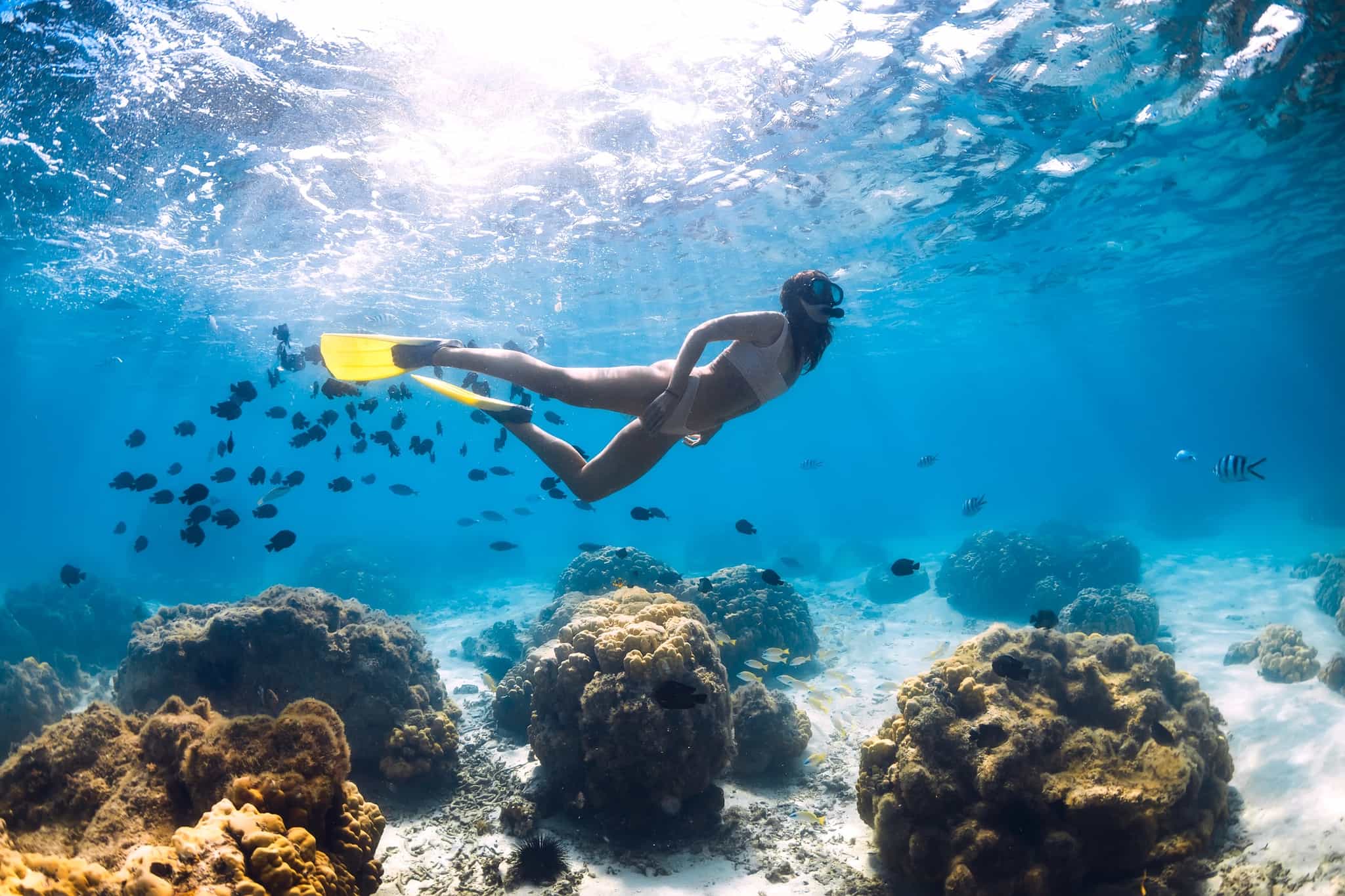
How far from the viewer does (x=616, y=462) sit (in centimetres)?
589

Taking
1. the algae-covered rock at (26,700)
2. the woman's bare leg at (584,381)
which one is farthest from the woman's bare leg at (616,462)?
the algae-covered rock at (26,700)

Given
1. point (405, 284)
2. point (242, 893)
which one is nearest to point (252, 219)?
point (405, 284)

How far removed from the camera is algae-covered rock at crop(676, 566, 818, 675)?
11438 mm

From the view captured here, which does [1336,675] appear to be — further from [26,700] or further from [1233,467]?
[26,700]

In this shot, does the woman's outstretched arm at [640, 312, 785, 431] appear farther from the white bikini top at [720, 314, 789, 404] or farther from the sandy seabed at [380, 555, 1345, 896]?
the sandy seabed at [380, 555, 1345, 896]

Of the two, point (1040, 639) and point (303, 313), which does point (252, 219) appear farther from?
point (1040, 639)

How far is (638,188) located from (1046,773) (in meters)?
14.8

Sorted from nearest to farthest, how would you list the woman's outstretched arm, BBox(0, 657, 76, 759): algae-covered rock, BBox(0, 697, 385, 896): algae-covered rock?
BBox(0, 697, 385, 896): algae-covered rock → the woman's outstretched arm → BBox(0, 657, 76, 759): algae-covered rock

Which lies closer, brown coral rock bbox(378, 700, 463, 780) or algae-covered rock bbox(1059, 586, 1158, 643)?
brown coral rock bbox(378, 700, 463, 780)

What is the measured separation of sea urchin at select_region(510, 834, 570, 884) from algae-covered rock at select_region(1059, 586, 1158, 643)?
1194 cm

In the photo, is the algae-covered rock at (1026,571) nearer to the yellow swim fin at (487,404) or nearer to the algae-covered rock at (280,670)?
the yellow swim fin at (487,404)

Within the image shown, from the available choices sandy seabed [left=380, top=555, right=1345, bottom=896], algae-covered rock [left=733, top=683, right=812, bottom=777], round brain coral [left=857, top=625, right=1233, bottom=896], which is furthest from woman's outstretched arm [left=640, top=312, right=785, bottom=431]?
algae-covered rock [left=733, top=683, right=812, bottom=777]

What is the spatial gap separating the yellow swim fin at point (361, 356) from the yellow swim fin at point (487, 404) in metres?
0.36

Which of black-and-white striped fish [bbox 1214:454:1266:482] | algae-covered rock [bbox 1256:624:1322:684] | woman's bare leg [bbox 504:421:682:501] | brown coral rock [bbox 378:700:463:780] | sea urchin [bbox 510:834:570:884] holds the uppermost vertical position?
woman's bare leg [bbox 504:421:682:501]
